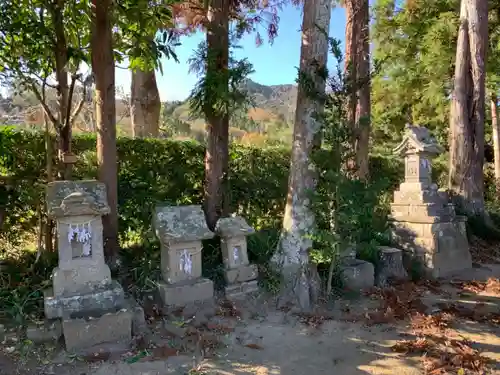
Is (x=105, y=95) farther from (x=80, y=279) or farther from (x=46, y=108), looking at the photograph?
(x=80, y=279)

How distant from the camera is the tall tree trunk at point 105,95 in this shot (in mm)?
4219

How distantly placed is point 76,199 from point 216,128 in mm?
2200

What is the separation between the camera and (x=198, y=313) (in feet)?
13.4

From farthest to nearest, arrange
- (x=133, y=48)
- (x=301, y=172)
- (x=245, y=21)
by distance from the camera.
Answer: (x=245, y=21)
(x=133, y=48)
(x=301, y=172)

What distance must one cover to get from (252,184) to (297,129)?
200 cm

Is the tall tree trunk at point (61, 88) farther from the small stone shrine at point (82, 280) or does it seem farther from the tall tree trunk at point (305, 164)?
the tall tree trunk at point (305, 164)

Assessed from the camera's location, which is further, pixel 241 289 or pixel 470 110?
pixel 470 110

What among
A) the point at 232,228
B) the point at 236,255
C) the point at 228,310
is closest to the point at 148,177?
the point at 232,228

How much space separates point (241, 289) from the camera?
14.9 feet

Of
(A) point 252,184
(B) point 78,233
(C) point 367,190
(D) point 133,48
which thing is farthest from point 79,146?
(C) point 367,190

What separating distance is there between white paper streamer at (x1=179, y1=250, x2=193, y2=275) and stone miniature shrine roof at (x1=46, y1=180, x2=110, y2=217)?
38.4 inches

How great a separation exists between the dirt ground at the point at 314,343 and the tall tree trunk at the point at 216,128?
1.46 metres

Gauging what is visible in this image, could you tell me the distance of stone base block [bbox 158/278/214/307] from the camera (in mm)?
4070

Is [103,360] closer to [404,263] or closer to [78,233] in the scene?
[78,233]
